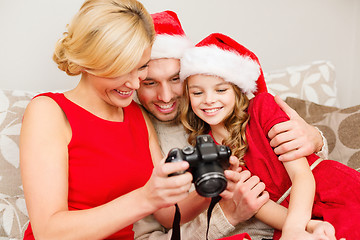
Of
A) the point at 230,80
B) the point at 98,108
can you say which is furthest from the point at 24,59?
the point at 230,80

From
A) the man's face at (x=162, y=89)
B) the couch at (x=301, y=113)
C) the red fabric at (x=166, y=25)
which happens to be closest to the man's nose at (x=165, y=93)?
the man's face at (x=162, y=89)

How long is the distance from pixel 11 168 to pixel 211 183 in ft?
2.98

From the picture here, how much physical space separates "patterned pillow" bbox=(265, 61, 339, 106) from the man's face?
26.7 inches

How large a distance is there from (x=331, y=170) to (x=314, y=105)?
1.93 ft

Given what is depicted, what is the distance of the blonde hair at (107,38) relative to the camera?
3.38 feet

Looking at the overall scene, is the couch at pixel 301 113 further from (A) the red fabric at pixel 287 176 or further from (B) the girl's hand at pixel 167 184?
(B) the girl's hand at pixel 167 184

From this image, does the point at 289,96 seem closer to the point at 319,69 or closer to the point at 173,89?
the point at 319,69

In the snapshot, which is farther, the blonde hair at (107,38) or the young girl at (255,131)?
the young girl at (255,131)

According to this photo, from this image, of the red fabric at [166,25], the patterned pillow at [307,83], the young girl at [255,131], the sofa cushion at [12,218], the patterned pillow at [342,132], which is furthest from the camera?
the patterned pillow at [307,83]

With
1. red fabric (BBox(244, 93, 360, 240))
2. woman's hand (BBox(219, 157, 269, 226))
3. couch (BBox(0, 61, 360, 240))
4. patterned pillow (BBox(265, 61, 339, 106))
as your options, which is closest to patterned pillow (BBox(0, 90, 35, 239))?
couch (BBox(0, 61, 360, 240))

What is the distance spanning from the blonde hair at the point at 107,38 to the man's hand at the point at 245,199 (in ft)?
1.74

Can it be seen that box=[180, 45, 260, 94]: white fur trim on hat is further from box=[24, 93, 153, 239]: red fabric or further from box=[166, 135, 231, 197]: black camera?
box=[166, 135, 231, 197]: black camera

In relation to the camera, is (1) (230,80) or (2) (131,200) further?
(1) (230,80)

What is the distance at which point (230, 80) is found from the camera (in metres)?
1.38
